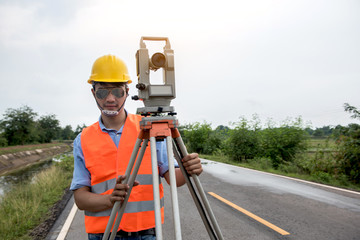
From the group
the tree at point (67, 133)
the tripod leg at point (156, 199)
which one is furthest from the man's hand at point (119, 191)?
the tree at point (67, 133)

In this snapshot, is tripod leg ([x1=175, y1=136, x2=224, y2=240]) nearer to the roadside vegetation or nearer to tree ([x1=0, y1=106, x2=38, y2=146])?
the roadside vegetation

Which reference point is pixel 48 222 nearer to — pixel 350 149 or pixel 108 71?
pixel 108 71

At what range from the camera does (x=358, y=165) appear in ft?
22.0

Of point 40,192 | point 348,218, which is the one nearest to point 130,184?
point 348,218

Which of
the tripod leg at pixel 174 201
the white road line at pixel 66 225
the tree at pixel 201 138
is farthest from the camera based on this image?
the tree at pixel 201 138

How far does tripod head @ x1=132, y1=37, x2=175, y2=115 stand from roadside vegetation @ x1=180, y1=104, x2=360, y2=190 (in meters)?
6.78

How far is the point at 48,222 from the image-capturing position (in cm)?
416

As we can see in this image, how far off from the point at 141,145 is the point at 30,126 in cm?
5416

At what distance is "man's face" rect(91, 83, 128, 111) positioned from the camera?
152cm

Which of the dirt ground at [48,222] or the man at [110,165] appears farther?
the dirt ground at [48,222]

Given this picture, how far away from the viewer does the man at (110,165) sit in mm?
1385

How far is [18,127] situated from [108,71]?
53.5m

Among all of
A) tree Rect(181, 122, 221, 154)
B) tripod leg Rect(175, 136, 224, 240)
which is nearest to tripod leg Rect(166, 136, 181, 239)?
tripod leg Rect(175, 136, 224, 240)

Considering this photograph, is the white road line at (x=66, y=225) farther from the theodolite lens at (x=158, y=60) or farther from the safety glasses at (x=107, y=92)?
the theodolite lens at (x=158, y=60)
